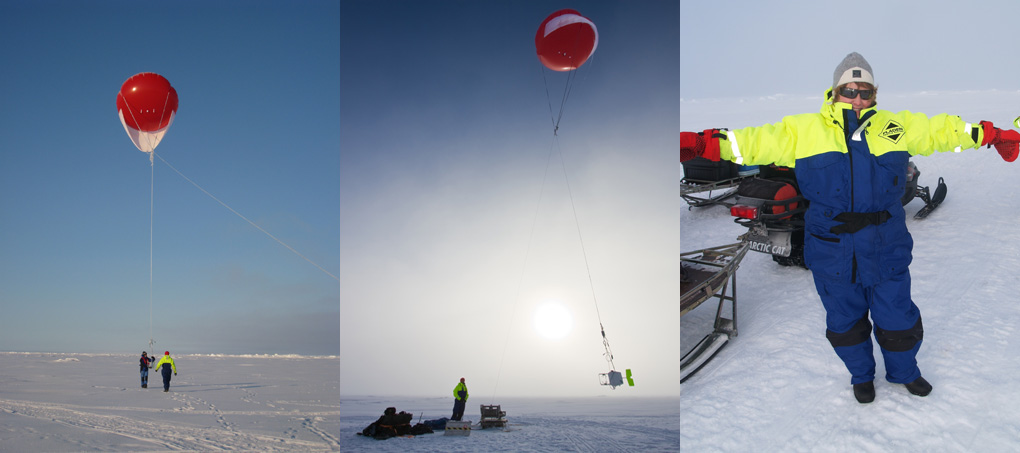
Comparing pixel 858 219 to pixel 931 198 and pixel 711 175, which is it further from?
pixel 711 175

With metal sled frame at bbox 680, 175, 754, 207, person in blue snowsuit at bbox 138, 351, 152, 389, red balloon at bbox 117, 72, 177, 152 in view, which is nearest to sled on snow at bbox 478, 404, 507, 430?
metal sled frame at bbox 680, 175, 754, 207

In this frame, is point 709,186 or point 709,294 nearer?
point 709,294

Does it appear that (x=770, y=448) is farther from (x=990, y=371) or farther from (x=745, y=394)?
(x=990, y=371)

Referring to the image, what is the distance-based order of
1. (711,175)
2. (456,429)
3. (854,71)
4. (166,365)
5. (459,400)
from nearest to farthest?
(854,71), (456,429), (711,175), (459,400), (166,365)

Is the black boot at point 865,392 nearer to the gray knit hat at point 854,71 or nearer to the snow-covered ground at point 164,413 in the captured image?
the gray knit hat at point 854,71

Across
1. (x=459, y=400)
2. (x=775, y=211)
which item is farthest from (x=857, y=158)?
(x=459, y=400)

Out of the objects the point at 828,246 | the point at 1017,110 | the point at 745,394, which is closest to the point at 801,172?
the point at 828,246
